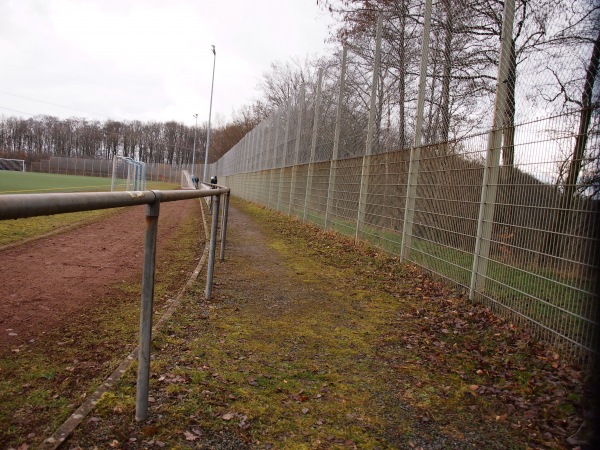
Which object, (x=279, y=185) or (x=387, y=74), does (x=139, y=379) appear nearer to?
(x=387, y=74)

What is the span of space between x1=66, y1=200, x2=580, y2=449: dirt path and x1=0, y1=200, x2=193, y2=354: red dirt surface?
1.03 metres

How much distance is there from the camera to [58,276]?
5.52m

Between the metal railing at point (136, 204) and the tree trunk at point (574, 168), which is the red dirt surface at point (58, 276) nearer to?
the metal railing at point (136, 204)

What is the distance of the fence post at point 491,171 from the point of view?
5070 millimetres

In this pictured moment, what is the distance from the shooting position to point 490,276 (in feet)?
16.3

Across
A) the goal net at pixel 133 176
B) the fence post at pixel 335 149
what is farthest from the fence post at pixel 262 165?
the fence post at pixel 335 149

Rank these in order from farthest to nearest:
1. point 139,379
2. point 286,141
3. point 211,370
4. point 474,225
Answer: point 286,141
point 474,225
point 211,370
point 139,379

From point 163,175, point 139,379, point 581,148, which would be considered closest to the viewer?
point 139,379

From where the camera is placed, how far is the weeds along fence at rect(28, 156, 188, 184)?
73.0 m

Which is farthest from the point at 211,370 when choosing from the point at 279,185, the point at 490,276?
the point at 279,185

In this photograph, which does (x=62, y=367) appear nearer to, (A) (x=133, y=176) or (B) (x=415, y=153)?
(B) (x=415, y=153)

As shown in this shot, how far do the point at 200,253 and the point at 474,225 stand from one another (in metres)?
5.03

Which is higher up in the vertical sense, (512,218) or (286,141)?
(286,141)

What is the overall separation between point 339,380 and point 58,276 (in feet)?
13.1
